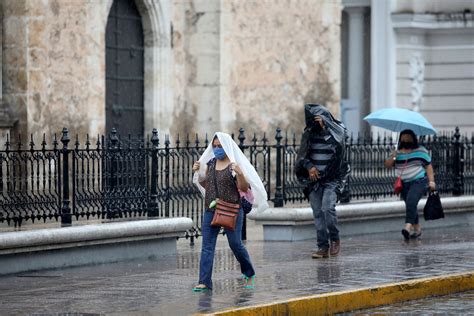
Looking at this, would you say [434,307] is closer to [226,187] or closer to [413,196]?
[226,187]

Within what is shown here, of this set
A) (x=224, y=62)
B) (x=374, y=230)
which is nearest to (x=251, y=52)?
(x=224, y=62)

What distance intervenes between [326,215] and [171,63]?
9.78 metres

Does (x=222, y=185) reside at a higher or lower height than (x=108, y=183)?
higher

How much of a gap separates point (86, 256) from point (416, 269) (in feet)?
11.6

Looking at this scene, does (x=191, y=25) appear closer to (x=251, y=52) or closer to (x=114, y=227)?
(x=251, y=52)

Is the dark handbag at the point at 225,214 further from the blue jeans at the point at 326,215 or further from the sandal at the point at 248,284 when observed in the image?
the blue jeans at the point at 326,215

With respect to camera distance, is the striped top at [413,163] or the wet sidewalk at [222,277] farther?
the striped top at [413,163]

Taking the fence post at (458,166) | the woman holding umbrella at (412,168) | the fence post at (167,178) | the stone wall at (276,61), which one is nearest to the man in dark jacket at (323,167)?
the fence post at (167,178)

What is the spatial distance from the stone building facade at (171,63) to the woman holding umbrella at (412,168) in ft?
18.1

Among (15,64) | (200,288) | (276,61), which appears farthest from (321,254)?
(276,61)

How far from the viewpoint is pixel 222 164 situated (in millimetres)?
15164

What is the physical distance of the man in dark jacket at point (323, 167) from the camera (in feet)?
60.2

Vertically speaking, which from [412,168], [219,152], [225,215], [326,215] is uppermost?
[219,152]

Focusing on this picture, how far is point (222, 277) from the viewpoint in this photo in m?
16.3
